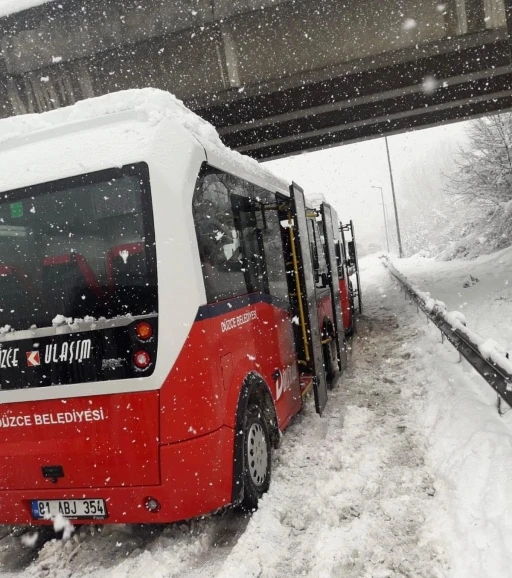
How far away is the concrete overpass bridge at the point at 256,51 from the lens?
922 cm

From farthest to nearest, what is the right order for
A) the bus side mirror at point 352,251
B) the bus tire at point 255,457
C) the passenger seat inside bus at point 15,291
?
the bus side mirror at point 352,251, the bus tire at point 255,457, the passenger seat inside bus at point 15,291

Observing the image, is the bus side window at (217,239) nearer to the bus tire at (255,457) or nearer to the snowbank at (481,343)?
the bus tire at (255,457)

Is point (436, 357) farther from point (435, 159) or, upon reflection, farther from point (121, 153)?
point (435, 159)

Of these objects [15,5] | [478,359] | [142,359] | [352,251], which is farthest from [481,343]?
[15,5]

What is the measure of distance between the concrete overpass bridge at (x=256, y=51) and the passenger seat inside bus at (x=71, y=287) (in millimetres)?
7568

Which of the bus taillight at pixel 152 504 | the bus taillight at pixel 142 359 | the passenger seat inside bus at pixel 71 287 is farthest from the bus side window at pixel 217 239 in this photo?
the bus taillight at pixel 152 504

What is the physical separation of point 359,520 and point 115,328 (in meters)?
2.24

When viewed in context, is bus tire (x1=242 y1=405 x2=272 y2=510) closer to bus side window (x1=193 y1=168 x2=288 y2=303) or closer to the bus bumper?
the bus bumper

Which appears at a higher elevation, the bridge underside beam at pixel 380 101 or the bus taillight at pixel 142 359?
the bridge underside beam at pixel 380 101

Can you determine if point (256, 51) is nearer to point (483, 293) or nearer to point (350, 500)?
point (483, 293)

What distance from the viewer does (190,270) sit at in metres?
3.28

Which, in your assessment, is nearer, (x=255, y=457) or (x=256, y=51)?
(x=255, y=457)

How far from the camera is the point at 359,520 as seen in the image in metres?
3.55

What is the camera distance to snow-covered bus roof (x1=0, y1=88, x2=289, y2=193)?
3.38m
